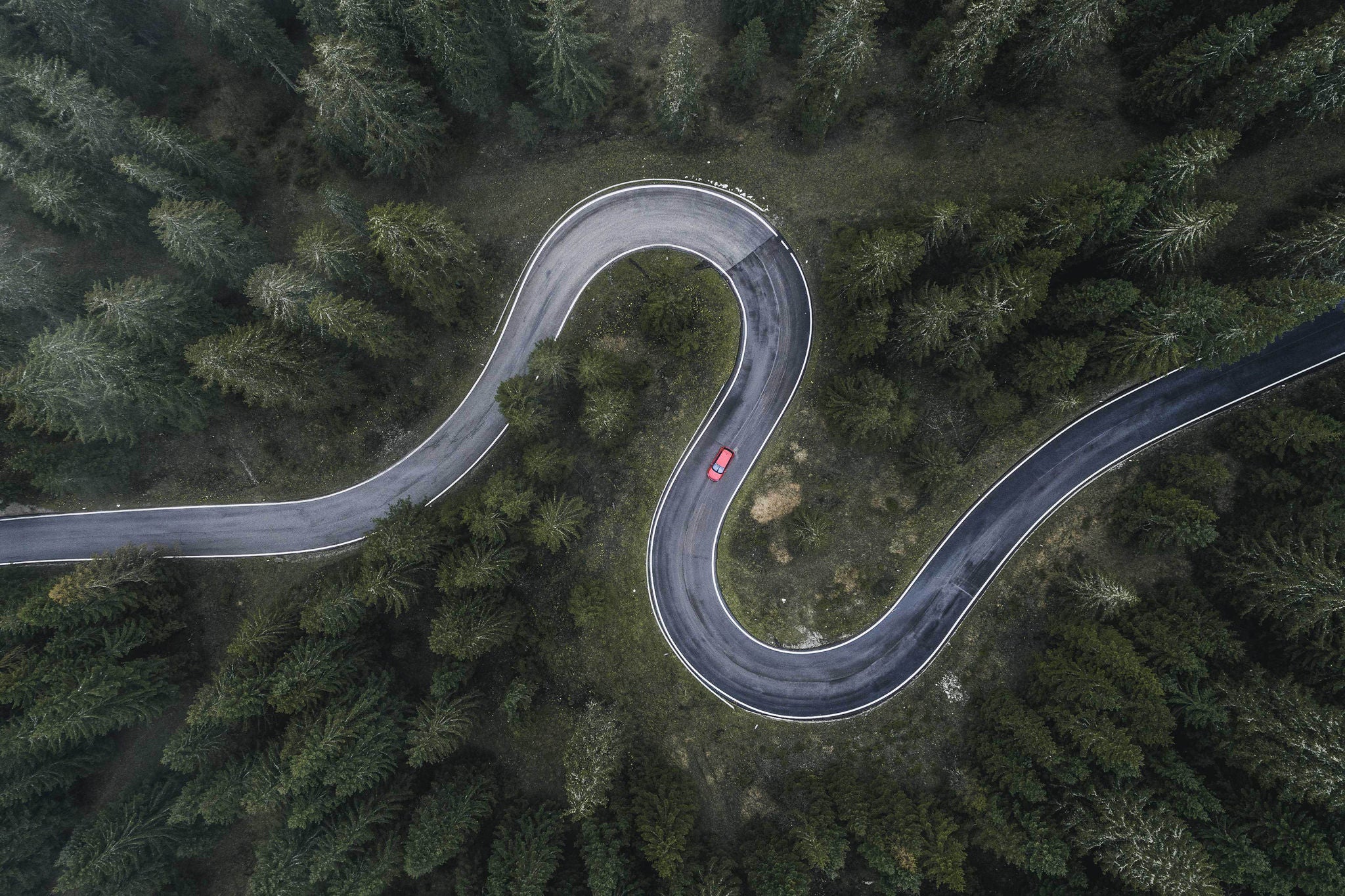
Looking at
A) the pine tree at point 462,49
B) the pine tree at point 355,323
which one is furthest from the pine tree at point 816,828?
the pine tree at point 462,49

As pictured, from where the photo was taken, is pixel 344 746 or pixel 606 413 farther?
pixel 606 413

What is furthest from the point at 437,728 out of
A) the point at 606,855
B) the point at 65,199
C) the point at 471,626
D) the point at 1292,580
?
the point at 1292,580

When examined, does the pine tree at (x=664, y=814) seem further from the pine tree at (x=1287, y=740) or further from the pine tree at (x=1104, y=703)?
the pine tree at (x=1287, y=740)

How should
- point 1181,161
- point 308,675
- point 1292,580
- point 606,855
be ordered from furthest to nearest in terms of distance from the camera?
point 308,675
point 606,855
point 1292,580
point 1181,161

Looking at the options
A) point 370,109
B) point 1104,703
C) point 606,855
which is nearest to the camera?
point 1104,703

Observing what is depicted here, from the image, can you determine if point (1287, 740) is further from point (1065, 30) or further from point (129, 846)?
point (129, 846)

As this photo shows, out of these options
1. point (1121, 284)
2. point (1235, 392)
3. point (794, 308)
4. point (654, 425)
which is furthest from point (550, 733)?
point (1235, 392)

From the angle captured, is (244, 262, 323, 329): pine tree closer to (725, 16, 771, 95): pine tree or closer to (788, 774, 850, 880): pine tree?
(725, 16, 771, 95): pine tree

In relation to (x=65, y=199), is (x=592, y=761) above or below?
below
